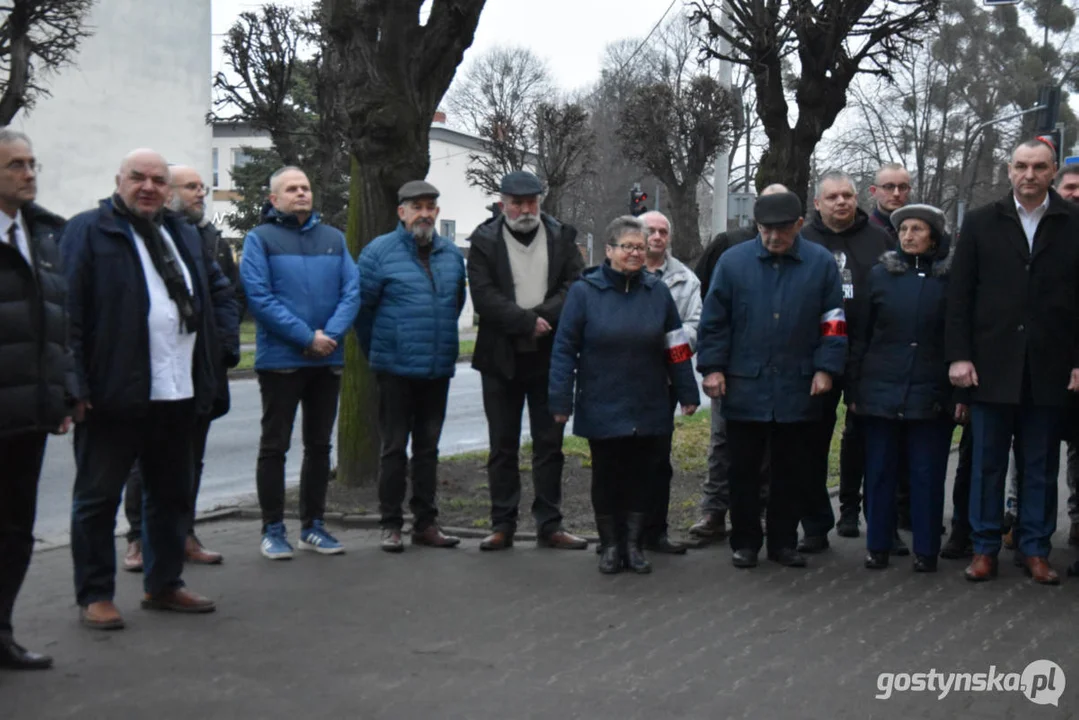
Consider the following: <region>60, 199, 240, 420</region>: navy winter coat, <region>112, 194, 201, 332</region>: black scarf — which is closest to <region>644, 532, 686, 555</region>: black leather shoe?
<region>112, 194, 201, 332</region>: black scarf

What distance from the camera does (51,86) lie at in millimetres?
37969

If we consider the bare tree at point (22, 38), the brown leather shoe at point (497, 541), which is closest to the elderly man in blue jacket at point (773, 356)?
the brown leather shoe at point (497, 541)

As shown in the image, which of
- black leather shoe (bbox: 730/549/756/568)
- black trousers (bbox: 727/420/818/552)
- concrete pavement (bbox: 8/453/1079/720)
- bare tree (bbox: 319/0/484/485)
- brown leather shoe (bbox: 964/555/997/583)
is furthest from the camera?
bare tree (bbox: 319/0/484/485)

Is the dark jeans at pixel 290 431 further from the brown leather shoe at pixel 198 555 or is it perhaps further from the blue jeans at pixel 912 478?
the blue jeans at pixel 912 478

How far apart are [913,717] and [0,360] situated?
3.75 metres

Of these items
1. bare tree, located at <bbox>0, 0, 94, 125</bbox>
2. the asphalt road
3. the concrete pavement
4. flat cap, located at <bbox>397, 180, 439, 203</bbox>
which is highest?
bare tree, located at <bbox>0, 0, 94, 125</bbox>

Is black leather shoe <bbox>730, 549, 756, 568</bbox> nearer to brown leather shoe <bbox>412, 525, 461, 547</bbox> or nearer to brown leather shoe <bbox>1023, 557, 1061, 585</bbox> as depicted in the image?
brown leather shoe <bbox>1023, 557, 1061, 585</bbox>

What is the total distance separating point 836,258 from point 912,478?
4.92ft

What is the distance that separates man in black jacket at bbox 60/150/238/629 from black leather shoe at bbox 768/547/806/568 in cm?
320

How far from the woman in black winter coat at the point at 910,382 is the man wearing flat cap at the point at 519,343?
1.78 meters

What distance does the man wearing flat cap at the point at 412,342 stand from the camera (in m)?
7.88

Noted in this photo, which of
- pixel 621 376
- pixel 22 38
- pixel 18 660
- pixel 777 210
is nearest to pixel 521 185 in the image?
pixel 621 376

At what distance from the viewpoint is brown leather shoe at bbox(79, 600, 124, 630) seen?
19.7ft

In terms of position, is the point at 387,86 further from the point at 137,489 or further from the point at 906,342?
the point at 906,342
